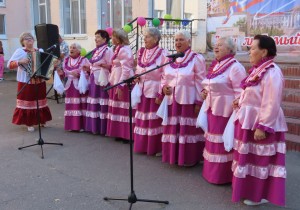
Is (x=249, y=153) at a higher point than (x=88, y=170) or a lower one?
higher

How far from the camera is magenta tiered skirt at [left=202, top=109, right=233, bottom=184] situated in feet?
13.6

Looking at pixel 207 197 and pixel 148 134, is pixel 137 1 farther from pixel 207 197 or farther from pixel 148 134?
pixel 207 197

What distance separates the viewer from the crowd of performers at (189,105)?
3.50 meters

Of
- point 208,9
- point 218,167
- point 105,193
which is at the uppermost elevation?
point 208,9

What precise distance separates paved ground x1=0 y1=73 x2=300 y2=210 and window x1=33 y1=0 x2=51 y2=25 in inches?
481

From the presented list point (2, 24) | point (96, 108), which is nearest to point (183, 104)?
point (96, 108)

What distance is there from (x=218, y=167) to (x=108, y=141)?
2.56m

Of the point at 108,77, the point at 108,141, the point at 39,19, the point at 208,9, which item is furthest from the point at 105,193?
the point at 39,19

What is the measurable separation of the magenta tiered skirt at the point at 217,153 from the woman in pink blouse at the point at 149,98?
3.66ft

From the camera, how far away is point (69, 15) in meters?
15.9

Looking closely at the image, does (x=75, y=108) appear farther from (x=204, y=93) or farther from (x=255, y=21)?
(x=255, y=21)

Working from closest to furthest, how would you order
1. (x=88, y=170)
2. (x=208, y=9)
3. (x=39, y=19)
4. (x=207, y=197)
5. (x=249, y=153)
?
(x=249, y=153)
(x=207, y=197)
(x=88, y=170)
(x=208, y=9)
(x=39, y=19)

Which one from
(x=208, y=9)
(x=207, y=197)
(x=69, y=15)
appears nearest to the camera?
(x=207, y=197)

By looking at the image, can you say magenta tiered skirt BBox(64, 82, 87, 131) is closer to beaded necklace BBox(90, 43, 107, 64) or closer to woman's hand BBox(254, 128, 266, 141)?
beaded necklace BBox(90, 43, 107, 64)
